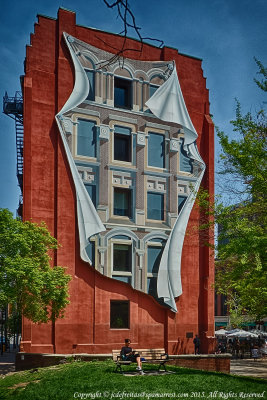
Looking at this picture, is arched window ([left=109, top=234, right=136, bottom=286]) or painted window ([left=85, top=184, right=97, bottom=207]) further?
arched window ([left=109, top=234, right=136, bottom=286])

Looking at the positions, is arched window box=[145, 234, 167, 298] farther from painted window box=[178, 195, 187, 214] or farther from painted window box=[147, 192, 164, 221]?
painted window box=[178, 195, 187, 214]

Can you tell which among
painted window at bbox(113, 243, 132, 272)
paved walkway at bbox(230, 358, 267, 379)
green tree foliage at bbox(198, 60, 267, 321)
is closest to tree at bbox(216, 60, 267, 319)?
green tree foliage at bbox(198, 60, 267, 321)

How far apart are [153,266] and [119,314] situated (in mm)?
3918

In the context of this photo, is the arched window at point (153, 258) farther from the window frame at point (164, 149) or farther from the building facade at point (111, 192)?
the window frame at point (164, 149)

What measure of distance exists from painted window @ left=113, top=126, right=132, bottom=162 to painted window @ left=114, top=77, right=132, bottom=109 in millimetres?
1941

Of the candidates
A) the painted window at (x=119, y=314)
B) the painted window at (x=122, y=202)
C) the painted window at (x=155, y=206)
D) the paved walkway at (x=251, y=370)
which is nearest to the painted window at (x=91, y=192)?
the painted window at (x=122, y=202)

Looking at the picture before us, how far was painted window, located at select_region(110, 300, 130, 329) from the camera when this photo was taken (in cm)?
3108

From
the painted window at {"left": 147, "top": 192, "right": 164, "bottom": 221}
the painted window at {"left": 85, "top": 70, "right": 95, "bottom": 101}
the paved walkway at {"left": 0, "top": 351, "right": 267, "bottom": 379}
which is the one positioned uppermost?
the painted window at {"left": 85, "top": 70, "right": 95, "bottom": 101}

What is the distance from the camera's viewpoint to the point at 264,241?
17.2 meters

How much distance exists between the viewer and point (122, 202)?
108 ft

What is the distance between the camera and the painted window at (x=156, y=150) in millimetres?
33969

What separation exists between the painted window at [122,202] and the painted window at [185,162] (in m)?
4.71

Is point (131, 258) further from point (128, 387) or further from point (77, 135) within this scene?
point (128, 387)

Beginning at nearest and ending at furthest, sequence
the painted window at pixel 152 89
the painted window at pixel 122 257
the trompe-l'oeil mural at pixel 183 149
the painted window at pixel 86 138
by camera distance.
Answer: the trompe-l'oeil mural at pixel 183 149, the painted window at pixel 86 138, the painted window at pixel 122 257, the painted window at pixel 152 89
